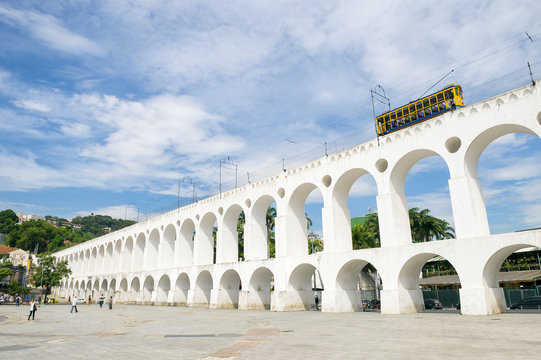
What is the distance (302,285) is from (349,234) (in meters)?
5.78

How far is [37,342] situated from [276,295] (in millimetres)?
18552

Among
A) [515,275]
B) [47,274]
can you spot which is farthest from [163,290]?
[515,275]

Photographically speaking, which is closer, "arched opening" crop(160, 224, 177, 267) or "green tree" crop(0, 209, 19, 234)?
"arched opening" crop(160, 224, 177, 267)

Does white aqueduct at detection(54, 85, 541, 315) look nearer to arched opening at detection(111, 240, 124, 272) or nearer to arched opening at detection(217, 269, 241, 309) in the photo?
arched opening at detection(217, 269, 241, 309)

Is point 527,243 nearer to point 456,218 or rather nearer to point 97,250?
point 456,218

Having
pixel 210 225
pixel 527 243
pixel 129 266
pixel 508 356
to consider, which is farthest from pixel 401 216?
pixel 129 266

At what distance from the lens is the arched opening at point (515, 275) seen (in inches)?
782

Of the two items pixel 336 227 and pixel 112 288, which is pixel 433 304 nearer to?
pixel 336 227

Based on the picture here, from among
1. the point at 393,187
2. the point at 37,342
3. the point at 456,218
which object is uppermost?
the point at 393,187

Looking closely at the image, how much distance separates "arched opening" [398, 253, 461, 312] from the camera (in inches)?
909

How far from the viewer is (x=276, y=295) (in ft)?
98.3

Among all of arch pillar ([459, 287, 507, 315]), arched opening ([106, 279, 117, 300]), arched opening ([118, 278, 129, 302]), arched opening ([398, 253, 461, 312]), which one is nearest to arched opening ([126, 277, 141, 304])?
arched opening ([118, 278, 129, 302])

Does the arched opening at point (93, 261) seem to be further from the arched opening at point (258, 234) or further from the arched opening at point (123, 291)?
the arched opening at point (258, 234)

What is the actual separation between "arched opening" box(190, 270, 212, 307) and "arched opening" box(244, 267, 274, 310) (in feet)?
26.0
